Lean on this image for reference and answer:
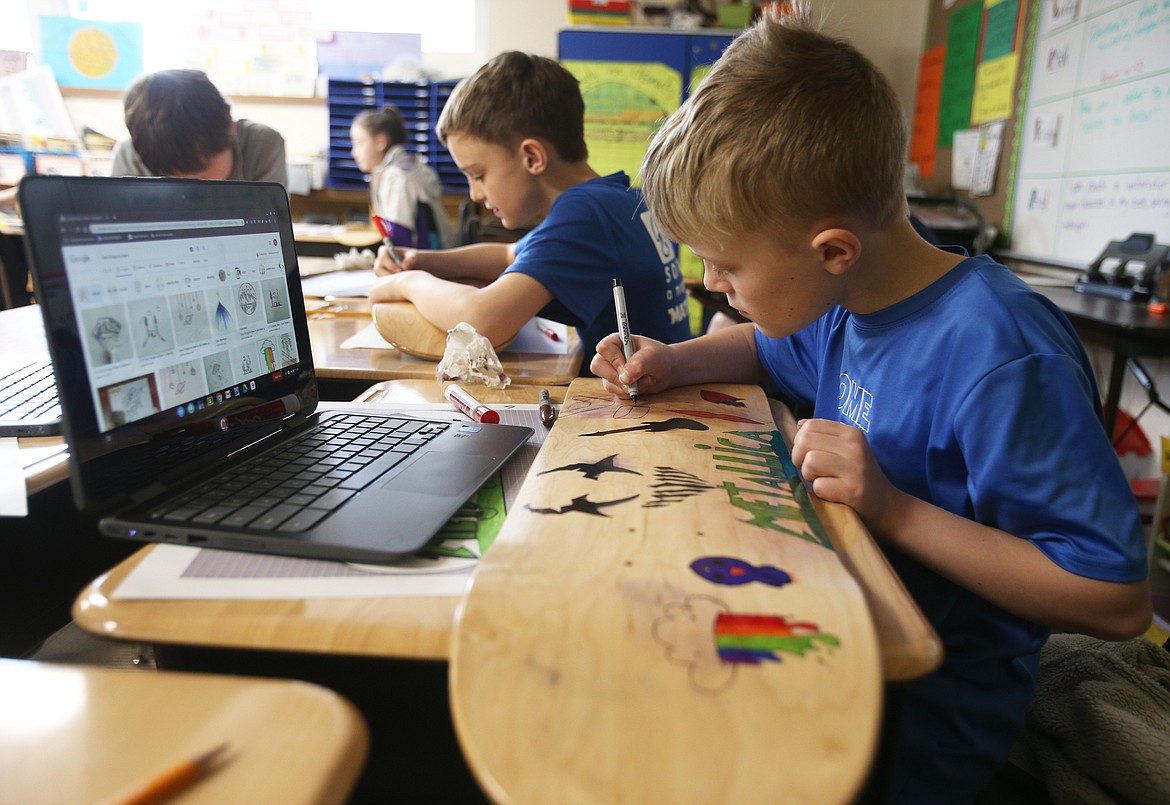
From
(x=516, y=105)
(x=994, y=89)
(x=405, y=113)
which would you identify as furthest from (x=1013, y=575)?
(x=405, y=113)

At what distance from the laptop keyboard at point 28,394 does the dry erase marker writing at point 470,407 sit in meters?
0.40

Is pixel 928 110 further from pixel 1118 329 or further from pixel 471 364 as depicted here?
pixel 471 364

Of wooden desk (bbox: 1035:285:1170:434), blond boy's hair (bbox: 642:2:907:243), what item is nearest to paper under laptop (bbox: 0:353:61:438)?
blond boy's hair (bbox: 642:2:907:243)

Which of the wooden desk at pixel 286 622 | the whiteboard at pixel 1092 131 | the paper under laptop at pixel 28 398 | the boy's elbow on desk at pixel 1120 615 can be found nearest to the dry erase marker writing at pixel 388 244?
the paper under laptop at pixel 28 398

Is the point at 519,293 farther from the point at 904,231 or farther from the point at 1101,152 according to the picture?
the point at 1101,152

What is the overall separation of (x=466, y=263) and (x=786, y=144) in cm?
112

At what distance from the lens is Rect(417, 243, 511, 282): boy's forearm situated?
1.71 meters

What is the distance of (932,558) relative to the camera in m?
0.64

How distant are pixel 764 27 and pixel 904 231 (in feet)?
0.82

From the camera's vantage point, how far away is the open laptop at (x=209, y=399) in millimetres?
549

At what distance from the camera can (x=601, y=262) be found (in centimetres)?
130

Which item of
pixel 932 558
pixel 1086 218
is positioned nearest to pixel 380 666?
pixel 932 558

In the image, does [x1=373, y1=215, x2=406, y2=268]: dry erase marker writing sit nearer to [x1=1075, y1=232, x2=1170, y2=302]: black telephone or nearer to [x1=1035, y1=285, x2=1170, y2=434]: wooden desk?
[x1=1035, y1=285, x2=1170, y2=434]: wooden desk

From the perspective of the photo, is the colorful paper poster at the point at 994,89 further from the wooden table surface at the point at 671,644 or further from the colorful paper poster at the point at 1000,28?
the wooden table surface at the point at 671,644
